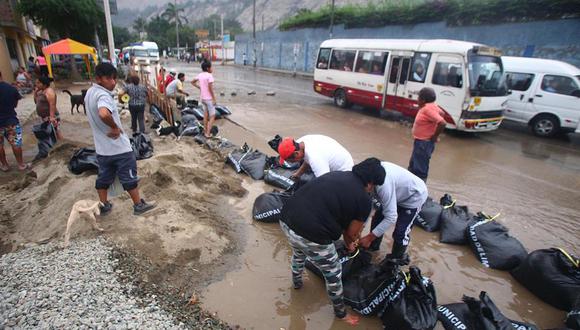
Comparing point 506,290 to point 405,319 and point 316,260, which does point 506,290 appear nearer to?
point 405,319

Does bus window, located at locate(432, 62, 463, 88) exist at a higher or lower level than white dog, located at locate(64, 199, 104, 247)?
higher

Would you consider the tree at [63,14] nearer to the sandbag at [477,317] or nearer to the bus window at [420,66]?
the bus window at [420,66]

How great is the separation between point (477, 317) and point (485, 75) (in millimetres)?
7990

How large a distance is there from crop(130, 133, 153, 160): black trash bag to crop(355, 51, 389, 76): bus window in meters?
7.97

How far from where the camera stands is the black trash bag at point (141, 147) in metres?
5.73

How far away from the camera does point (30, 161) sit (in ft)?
20.5

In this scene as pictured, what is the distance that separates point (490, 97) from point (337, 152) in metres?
7.31

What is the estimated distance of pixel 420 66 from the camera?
31.5 feet

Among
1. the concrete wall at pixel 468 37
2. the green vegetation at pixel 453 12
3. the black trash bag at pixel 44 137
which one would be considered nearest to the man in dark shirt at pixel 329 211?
the black trash bag at pixel 44 137

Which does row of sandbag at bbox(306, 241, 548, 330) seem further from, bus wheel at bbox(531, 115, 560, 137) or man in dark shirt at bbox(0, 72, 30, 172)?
bus wheel at bbox(531, 115, 560, 137)

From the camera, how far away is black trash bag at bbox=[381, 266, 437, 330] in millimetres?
2488

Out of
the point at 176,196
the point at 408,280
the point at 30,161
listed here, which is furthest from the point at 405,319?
the point at 30,161

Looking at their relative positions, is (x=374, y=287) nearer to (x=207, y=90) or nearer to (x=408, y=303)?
(x=408, y=303)

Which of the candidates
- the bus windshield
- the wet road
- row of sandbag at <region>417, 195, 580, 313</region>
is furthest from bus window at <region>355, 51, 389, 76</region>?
row of sandbag at <region>417, 195, 580, 313</region>
